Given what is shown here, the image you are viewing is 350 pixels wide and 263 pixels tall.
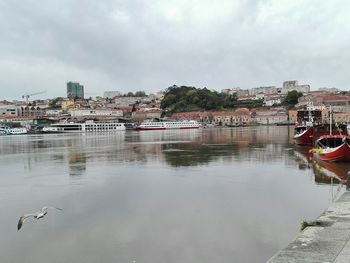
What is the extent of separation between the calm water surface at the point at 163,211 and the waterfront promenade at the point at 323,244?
3.55 feet

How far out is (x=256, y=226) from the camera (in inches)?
407

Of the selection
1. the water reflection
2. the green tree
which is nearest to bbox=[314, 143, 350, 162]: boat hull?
the water reflection

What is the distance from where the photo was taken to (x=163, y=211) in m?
12.3

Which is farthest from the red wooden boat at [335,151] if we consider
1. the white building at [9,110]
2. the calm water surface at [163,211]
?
the white building at [9,110]

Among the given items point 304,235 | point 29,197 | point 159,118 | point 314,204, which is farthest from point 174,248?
point 159,118

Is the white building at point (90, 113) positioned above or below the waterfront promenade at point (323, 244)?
above

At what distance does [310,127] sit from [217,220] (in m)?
27.7

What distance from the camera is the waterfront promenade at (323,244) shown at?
20.3 ft

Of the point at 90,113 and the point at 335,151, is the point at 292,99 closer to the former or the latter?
the point at 90,113

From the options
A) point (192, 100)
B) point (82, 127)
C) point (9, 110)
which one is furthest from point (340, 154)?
point (9, 110)

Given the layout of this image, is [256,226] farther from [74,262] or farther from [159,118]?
[159,118]

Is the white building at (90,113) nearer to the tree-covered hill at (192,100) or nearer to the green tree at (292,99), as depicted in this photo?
the tree-covered hill at (192,100)

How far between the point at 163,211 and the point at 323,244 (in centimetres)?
606

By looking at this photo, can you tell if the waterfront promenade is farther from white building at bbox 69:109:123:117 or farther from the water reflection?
white building at bbox 69:109:123:117
